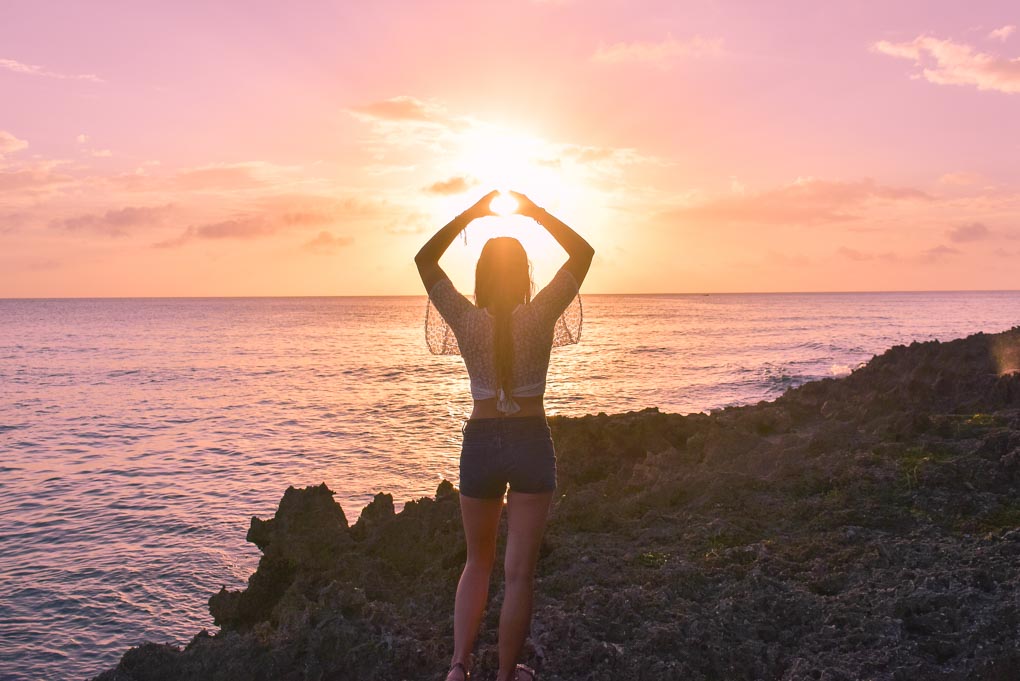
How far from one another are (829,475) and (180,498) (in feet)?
43.3

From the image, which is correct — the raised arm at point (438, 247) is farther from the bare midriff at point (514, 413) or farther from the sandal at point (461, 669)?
the sandal at point (461, 669)

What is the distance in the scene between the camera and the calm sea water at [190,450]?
1025cm

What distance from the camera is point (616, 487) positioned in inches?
344

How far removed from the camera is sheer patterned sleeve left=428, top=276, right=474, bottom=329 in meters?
Answer: 4.02

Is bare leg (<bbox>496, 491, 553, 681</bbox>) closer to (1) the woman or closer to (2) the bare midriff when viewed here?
(1) the woman

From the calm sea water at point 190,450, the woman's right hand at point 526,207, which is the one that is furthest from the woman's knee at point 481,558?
the calm sea water at point 190,450

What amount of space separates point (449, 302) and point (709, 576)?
10.4ft

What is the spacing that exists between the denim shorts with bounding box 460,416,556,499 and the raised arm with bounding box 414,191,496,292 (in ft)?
2.88

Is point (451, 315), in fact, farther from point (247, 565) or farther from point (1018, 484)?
point (247, 565)

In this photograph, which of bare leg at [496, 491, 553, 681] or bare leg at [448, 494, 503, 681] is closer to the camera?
bare leg at [496, 491, 553, 681]

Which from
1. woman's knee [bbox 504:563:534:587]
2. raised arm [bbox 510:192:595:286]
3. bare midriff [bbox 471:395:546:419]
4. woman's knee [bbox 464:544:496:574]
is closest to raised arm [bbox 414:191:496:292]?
raised arm [bbox 510:192:595:286]


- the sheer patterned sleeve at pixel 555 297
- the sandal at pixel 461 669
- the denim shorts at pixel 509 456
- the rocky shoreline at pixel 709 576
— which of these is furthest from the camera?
the rocky shoreline at pixel 709 576

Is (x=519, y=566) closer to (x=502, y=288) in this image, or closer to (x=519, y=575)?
(x=519, y=575)

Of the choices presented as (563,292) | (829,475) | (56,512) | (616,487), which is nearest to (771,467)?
(829,475)
